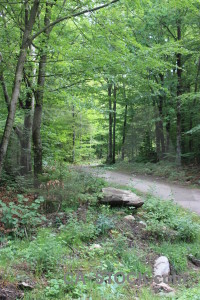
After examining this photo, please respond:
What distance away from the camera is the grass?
10.2 feet

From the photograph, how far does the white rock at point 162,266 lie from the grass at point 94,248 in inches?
3.9

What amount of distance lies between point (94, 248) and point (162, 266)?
1245 millimetres

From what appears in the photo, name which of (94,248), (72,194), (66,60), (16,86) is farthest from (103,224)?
(66,60)

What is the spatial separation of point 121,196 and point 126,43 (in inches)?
161

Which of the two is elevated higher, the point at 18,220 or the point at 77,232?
the point at 18,220

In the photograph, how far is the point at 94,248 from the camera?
15.2 ft

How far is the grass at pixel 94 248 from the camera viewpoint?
3.10 meters

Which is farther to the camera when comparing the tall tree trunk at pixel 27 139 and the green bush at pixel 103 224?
the tall tree trunk at pixel 27 139

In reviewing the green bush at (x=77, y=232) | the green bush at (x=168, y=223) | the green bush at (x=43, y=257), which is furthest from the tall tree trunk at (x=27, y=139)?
the green bush at (x=43, y=257)

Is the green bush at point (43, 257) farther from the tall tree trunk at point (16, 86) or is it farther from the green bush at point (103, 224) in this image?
the tall tree trunk at point (16, 86)

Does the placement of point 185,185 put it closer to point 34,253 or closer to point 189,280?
point 189,280

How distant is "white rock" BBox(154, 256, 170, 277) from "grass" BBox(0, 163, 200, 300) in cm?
10

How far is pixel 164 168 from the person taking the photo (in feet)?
48.2

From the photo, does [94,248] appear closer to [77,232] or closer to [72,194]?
[77,232]
